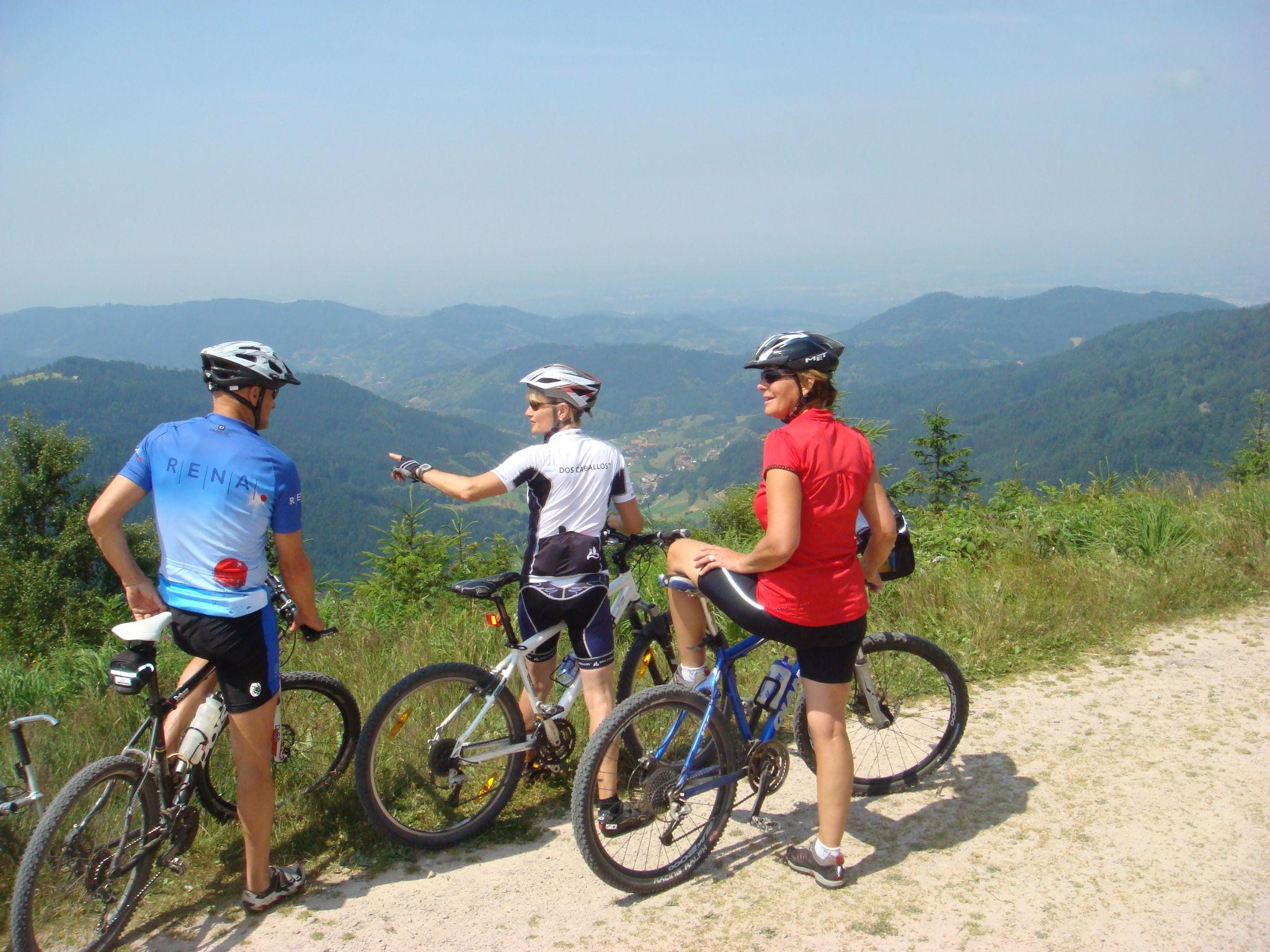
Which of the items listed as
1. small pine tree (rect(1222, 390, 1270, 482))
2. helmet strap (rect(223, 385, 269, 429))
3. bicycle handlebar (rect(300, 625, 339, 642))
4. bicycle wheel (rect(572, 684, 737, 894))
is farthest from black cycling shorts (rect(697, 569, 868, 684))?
small pine tree (rect(1222, 390, 1270, 482))

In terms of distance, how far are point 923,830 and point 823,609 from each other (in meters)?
1.29

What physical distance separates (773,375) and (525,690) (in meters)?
1.70

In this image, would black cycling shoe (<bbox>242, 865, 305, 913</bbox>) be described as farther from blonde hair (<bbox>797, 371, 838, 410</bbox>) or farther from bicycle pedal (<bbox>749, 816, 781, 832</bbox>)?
blonde hair (<bbox>797, 371, 838, 410</bbox>)

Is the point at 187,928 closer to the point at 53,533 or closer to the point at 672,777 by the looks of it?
the point at 672,777

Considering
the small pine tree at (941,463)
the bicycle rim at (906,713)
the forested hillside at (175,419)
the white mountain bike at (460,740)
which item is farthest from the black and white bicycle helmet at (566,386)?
the forested hillside at (175,419)

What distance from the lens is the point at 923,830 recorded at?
140 inches

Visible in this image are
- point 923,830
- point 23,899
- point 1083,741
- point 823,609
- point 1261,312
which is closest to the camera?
point 23,899

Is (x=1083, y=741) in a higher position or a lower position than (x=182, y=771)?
lower

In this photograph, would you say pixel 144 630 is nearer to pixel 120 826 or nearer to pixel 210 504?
pixel 210 504

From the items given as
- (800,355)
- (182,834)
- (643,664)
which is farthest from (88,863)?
(800,355)

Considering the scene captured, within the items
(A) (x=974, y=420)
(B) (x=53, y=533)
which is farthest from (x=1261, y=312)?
(B) (x=53, y=533)

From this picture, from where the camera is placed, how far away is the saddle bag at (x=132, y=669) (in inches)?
114

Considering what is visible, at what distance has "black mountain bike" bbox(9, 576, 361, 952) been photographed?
2707mm

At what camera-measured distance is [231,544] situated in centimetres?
293
